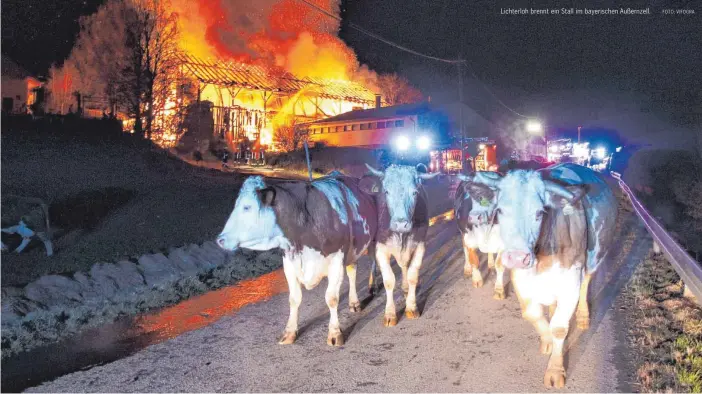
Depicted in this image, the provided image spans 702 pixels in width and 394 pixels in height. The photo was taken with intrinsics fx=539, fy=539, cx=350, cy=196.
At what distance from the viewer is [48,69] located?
42.9m

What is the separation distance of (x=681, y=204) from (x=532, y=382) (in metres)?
19.7

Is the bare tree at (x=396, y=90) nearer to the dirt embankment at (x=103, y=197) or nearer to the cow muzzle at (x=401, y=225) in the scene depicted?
the dirt embankment at (x=103, y=197)

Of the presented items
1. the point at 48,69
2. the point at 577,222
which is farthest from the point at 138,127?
the point at 577,222

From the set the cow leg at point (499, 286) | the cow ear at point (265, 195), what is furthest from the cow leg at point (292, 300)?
the cow leg at point (499, 286)

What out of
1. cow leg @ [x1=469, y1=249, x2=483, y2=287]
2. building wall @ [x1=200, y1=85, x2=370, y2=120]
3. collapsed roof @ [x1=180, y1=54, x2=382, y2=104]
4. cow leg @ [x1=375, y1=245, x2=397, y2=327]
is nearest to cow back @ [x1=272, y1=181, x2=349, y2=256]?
cow leg @ [x1=375, y1=245, x2=397, y2=327]

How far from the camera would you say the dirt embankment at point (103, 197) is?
10.8 m

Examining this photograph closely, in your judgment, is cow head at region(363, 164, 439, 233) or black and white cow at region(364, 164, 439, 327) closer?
cow head at region(363, 164, 439, 233)

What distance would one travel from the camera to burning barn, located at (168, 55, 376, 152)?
113 feet

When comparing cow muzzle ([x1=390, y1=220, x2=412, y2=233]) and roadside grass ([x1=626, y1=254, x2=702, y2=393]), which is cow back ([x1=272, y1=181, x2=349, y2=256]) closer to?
cow muzzle ([x1=390, y1=220, x2=412, y2=233])

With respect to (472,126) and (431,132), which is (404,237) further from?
(472,126)

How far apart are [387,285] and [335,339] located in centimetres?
120

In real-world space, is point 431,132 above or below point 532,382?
above

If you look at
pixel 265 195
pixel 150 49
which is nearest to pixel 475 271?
pixel 265 195

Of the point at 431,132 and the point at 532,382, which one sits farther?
the point at 431,132
